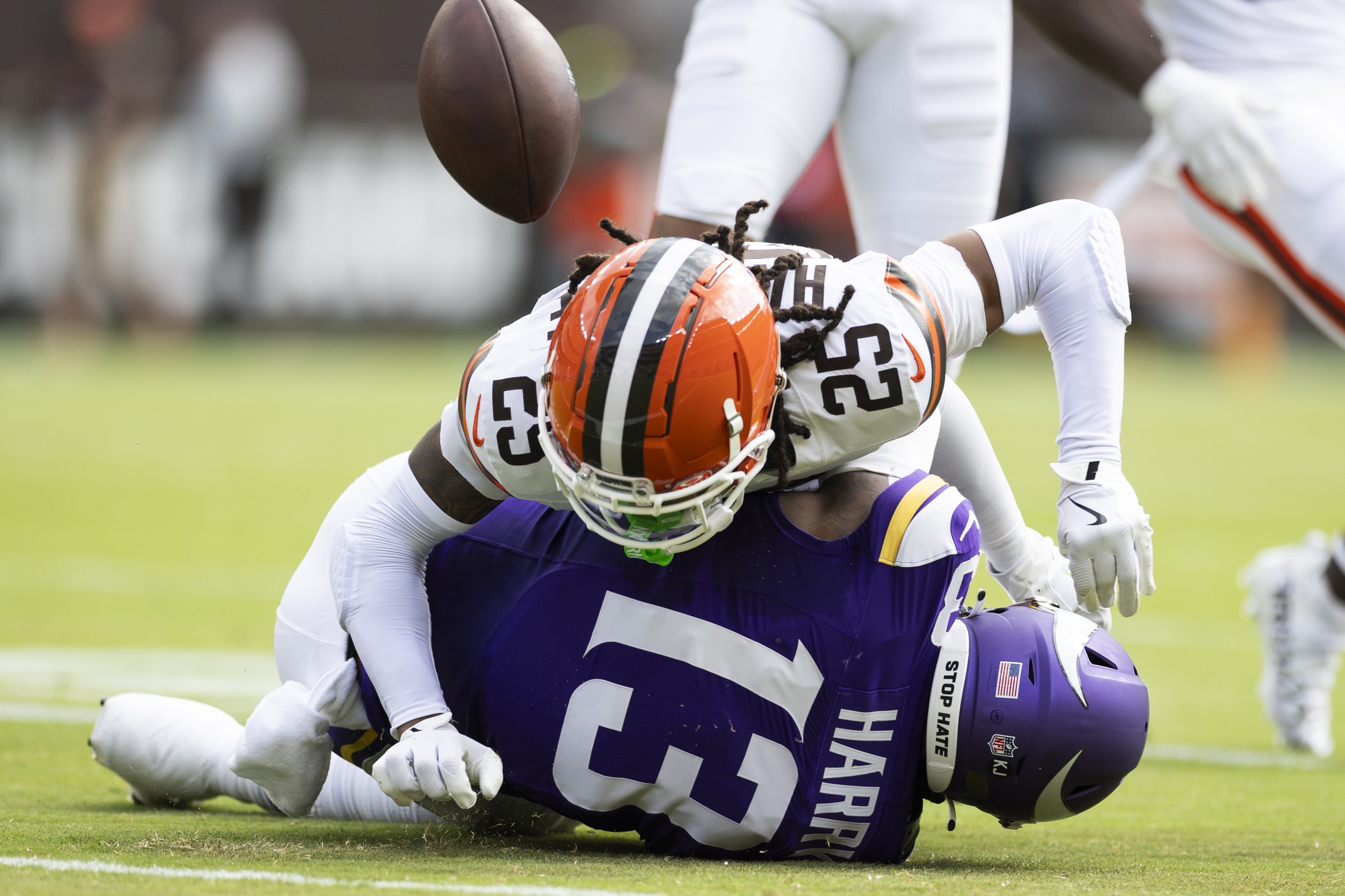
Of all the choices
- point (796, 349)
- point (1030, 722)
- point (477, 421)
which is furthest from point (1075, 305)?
point (477, 421)

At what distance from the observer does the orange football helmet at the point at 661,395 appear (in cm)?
211

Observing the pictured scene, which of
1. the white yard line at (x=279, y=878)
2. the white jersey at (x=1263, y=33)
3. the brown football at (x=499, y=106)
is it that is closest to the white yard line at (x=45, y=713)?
the white yard line at (x=279, y=878)

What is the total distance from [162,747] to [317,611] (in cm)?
39

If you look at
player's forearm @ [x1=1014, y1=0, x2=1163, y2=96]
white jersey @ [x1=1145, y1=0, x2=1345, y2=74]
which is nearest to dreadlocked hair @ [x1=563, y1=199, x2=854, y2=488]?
player's forearm @ [x1=1014, y1=0, x2=1163, y2=96]

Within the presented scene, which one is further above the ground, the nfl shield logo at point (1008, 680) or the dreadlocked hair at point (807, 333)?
the dreadlocked hair at point (807, 333)

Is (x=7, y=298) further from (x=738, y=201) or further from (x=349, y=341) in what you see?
(x=738, y=201)

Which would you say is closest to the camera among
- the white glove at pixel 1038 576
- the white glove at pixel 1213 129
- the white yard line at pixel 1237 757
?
the white glove at pixel 1038 576

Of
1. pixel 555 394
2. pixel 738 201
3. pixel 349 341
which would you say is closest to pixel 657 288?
pixel 555 394

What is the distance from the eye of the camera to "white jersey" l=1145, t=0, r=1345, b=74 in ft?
12.9

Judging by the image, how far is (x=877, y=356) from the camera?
2.26 m

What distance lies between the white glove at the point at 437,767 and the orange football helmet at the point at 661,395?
39 cm

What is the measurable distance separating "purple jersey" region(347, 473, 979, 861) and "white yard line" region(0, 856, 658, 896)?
0.31 m

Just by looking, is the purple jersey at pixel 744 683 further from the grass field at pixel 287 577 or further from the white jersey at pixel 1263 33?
the white jersey at pixel 1263 33

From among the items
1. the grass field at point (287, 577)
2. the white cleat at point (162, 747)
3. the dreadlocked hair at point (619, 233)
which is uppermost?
the dreadlocked hair at point (619, 233)
